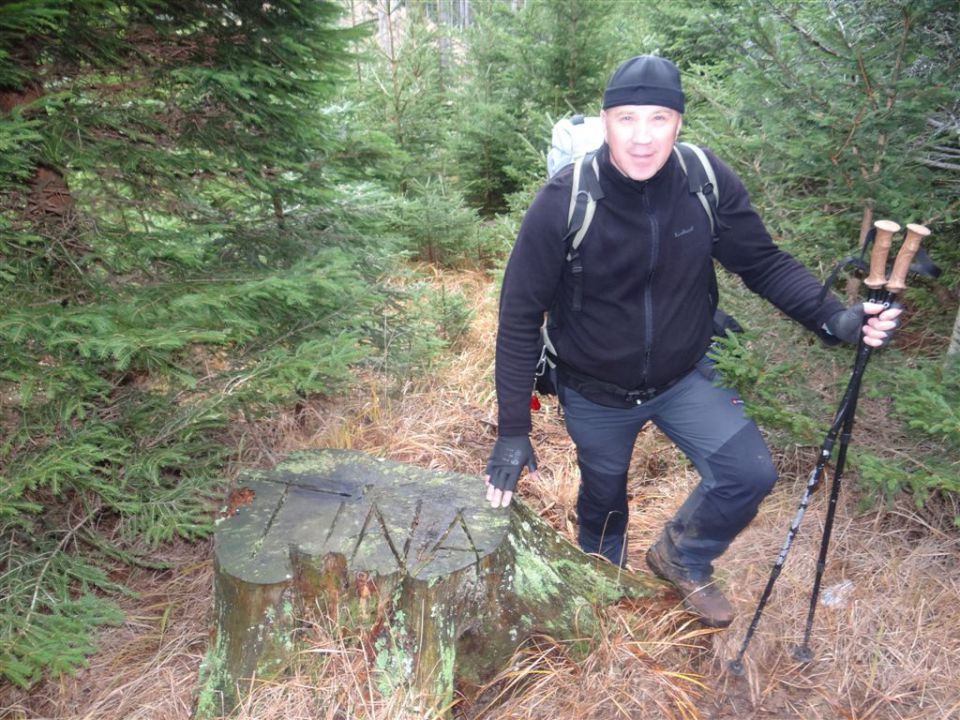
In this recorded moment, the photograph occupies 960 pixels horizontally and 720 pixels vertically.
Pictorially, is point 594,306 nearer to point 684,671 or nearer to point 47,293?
Result: point 684,671

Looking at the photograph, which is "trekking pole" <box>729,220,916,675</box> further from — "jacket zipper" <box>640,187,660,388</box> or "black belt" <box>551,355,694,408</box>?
"jacket zipper" <box>640,187,660,388</box>

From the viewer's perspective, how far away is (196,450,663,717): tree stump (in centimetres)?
258

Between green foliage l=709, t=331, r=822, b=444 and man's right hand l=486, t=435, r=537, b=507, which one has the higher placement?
green foliage l=709, t=331, r=822, b=444

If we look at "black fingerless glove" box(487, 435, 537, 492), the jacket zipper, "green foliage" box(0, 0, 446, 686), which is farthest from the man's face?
"green foliage" box(0, 0, 446, 686)

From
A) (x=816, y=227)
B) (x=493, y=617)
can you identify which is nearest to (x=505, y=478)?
(x=493, y=617)

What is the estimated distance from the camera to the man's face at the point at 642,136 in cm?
251

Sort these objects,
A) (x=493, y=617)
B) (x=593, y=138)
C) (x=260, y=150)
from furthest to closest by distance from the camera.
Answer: (x=593, y=138) → (x=260, y=150) → (x=493, y=617)

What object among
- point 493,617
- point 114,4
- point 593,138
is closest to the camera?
point 493,617

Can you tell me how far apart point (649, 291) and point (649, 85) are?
2.76ft

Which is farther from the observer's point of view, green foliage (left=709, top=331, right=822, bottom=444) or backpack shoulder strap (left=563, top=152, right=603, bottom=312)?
green foliage (left=709, top=331, right=822, bottom=444)

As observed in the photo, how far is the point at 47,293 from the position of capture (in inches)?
122

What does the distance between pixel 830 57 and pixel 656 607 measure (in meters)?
2.81

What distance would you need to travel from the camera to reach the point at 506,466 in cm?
286

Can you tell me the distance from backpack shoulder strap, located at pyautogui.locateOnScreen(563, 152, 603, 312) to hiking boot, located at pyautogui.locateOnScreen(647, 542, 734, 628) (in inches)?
62.3
